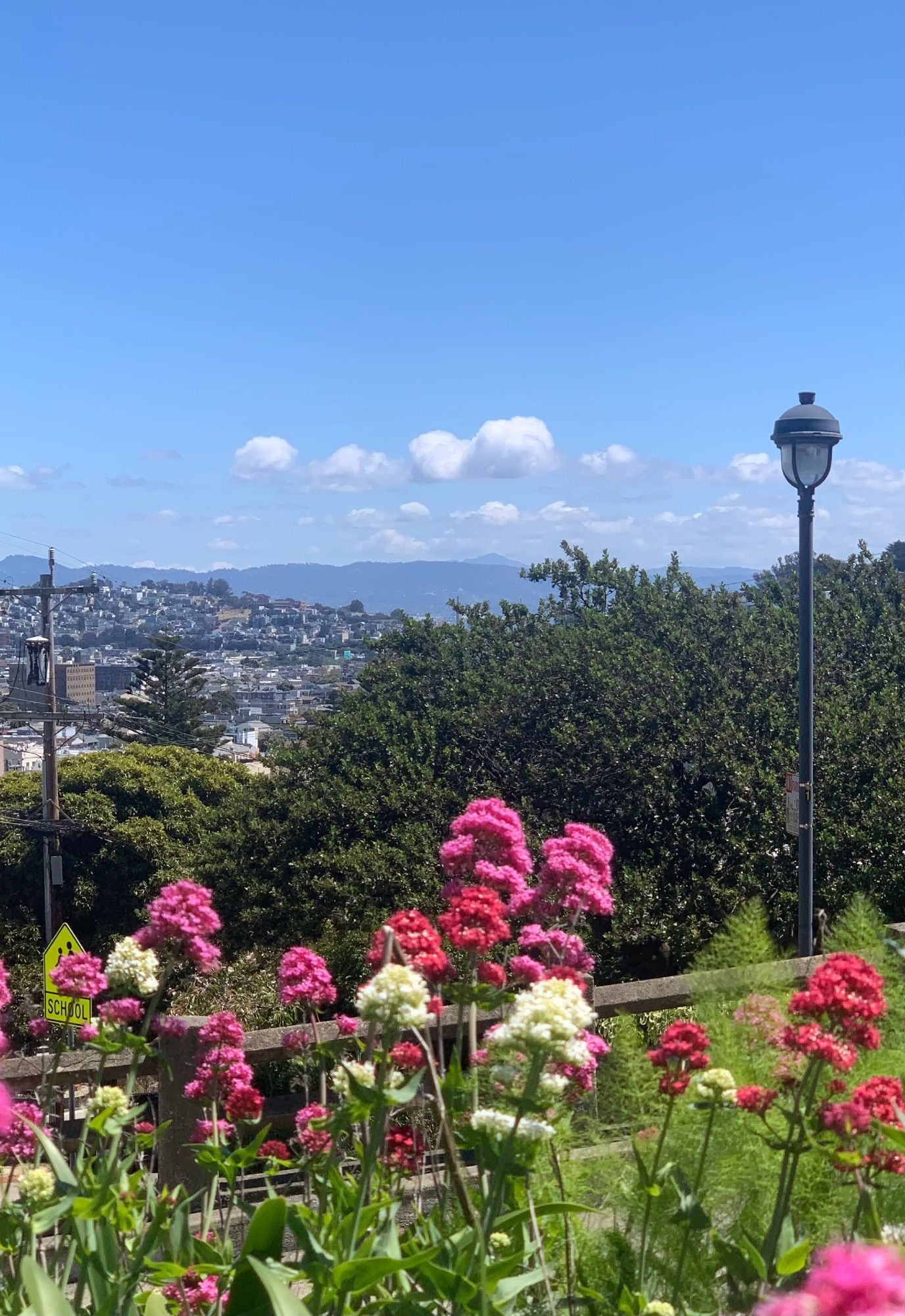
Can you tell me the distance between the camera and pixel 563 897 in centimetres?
212

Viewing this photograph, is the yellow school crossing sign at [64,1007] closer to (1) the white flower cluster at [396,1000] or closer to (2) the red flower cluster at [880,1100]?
(1) the white flower cluster at [396,1000]

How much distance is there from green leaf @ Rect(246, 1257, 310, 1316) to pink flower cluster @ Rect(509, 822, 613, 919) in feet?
2.61

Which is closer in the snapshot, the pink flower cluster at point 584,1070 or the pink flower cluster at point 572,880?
the pink flower cluster at point 584,1070

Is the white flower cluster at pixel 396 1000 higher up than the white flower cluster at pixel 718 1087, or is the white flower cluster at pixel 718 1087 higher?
the white flower cluster at pixel 396 1000

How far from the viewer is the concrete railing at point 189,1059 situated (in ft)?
9.34

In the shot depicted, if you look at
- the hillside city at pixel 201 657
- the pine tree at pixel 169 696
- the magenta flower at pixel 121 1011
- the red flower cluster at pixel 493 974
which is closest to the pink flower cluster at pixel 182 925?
the magenta flower at pixel 121 1011

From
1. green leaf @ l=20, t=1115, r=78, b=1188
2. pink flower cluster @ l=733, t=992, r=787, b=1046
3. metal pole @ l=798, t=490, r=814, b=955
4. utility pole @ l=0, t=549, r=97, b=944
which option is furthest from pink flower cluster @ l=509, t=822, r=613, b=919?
utility pole @ l=0, t=549, r=97, b=944

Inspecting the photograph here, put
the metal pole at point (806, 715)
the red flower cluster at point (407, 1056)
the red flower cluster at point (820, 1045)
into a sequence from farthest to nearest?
the metal pole at point (806, 715) < the red flower cluster at point (407, 1056) < the red flower cluster at point (820, 1045)

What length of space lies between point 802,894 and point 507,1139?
726cm

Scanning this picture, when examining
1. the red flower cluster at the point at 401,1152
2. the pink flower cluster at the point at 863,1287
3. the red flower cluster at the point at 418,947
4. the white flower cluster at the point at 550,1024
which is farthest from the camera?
the red flower cluster at the point at 401,1152

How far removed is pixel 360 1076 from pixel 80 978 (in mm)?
694

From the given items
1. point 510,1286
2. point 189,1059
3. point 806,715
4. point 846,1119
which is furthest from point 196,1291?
point 806,715

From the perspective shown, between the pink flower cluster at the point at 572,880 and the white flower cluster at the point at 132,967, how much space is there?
1.91ft

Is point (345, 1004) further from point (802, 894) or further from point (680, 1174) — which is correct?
point (680, 1174)
